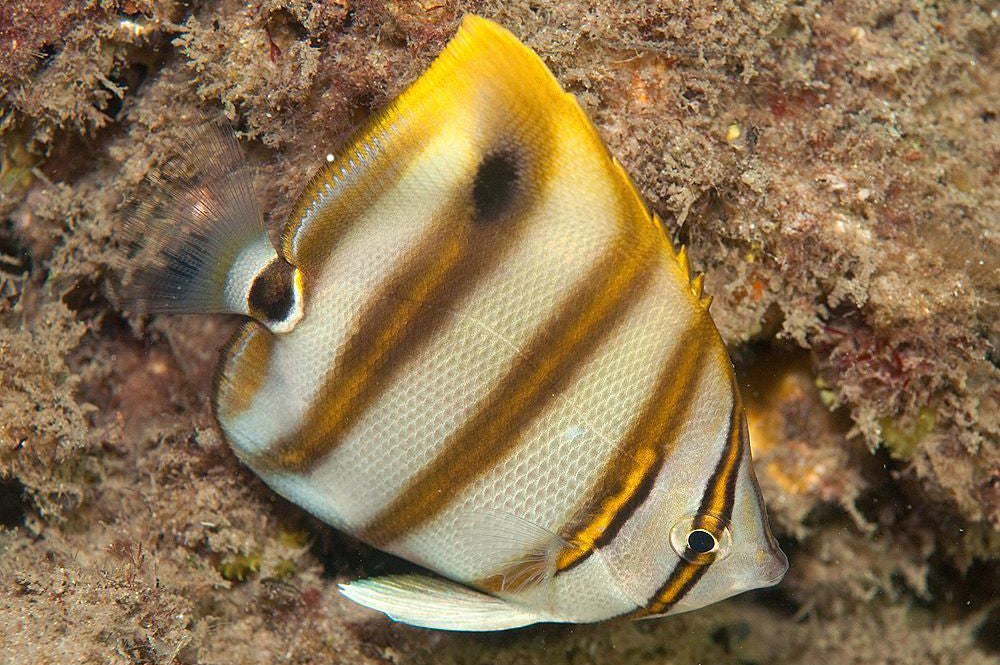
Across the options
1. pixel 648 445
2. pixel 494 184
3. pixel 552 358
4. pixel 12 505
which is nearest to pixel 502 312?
pixel 552 358

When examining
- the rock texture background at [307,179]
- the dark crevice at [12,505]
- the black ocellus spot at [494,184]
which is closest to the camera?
the black ocellus spot at [494,184]

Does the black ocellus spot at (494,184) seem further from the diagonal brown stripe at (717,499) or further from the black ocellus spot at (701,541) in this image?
the black ocellus spot at (701,541)

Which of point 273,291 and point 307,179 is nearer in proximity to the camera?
point 273,291

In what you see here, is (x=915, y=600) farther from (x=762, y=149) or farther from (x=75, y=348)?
(x=75, y=348)

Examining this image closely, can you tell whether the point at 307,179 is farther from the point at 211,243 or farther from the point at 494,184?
the point at 494,184

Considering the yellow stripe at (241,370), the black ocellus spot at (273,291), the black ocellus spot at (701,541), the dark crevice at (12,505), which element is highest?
the black ocellus spot at (701,541)

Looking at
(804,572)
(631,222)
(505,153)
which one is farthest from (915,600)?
(505,153)

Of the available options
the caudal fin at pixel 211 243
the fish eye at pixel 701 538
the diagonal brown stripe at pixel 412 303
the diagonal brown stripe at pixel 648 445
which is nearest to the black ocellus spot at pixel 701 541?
the fish eye at pixel 701 538
